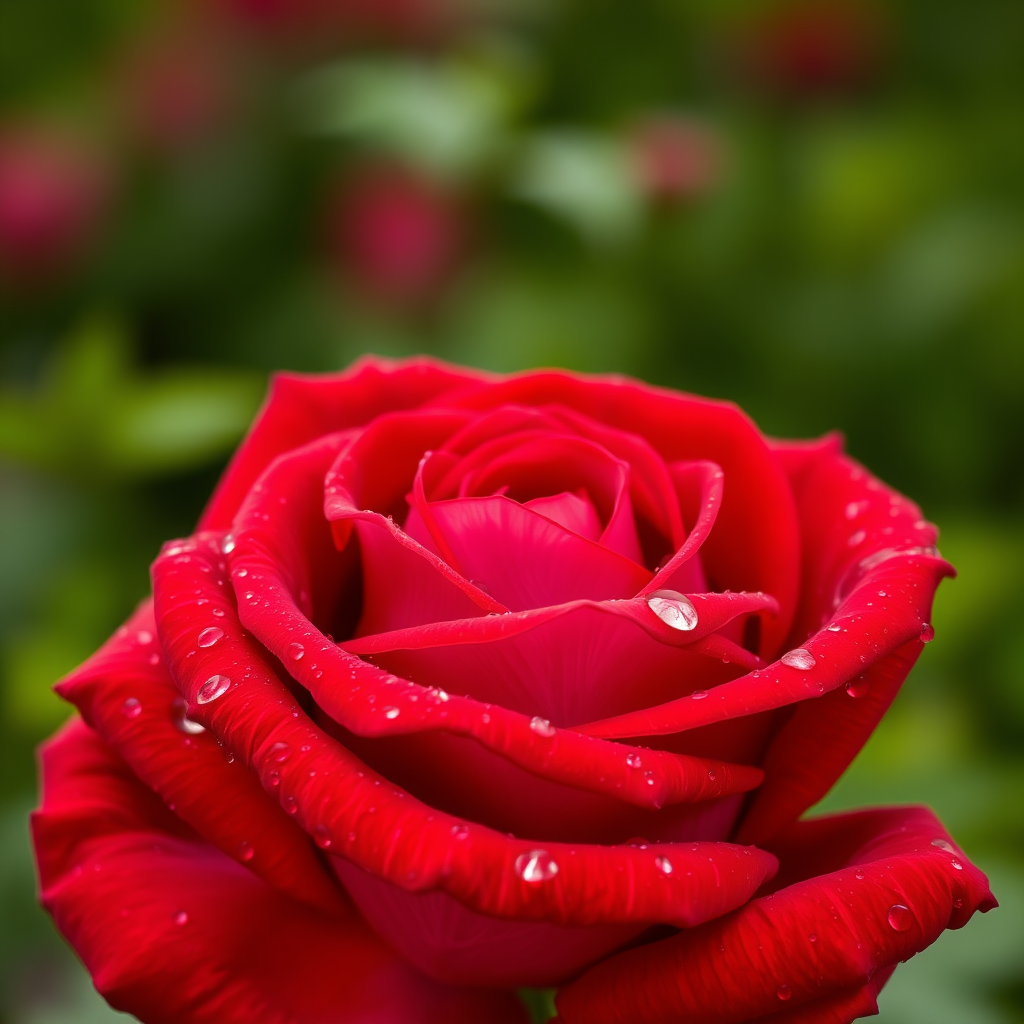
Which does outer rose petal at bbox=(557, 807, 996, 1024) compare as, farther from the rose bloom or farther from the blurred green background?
the blurred green background

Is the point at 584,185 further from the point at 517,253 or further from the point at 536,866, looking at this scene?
the point at 536,866

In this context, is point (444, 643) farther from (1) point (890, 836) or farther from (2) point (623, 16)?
(2) point (623, 16)

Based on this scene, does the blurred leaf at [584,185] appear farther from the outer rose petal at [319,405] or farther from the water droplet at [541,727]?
the water droplet at [541,727]

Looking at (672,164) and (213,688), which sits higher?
(672,164)

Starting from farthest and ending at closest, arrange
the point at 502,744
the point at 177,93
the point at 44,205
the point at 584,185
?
1. the point at 177,93
2. the point at 44,205
3. the point at 584,185
4. the point at 502,744

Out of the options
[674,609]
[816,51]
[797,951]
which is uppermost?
[816,51]

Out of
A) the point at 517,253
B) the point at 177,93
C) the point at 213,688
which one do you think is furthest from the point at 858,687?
the point at 177,93

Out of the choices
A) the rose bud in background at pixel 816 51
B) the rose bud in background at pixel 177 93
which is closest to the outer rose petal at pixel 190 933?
the rose bud in background at pixel 177 93
